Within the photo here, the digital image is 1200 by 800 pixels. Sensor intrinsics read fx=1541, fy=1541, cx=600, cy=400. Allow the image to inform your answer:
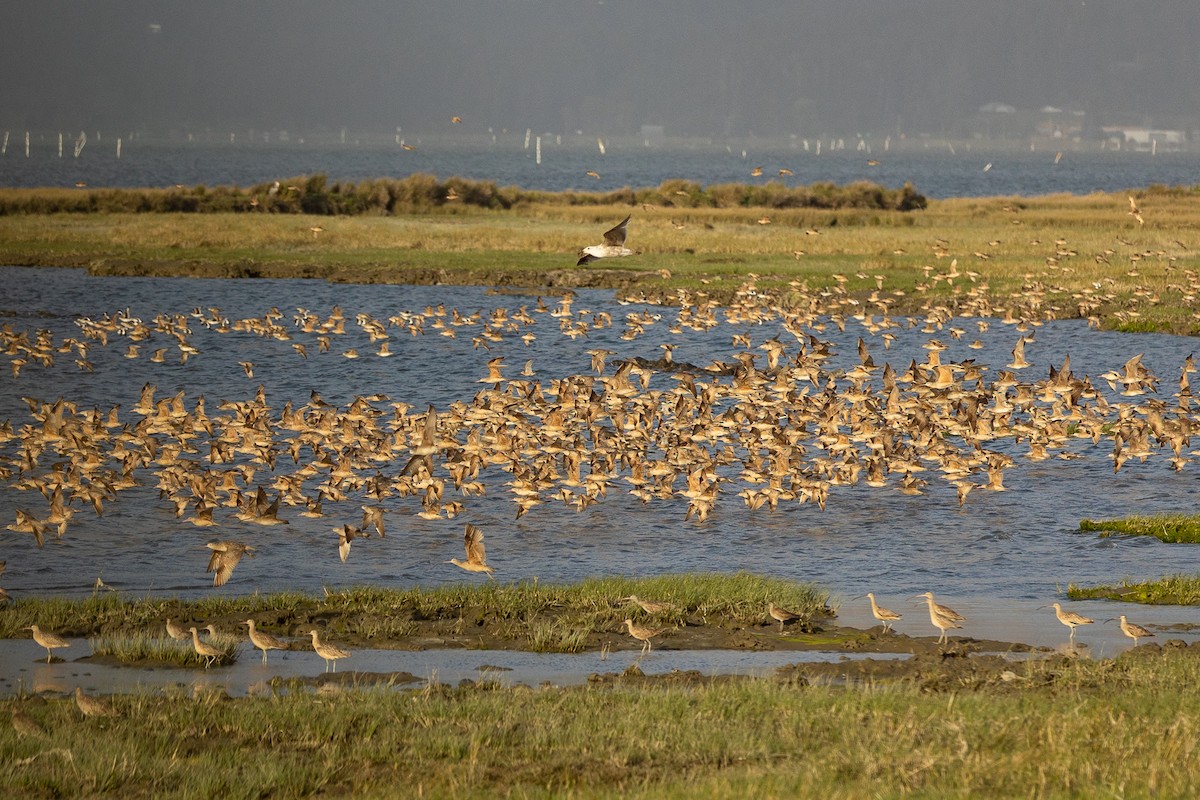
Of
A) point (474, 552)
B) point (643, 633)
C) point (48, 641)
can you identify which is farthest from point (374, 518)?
point (48, 641)

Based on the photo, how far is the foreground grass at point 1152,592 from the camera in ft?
51.7

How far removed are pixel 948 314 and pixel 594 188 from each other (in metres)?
117

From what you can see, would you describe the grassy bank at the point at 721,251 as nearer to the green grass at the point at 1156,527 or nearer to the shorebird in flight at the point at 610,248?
the green grass at the point at 1156,527

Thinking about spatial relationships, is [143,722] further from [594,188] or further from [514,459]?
[594,188]

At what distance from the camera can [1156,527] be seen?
763 inches

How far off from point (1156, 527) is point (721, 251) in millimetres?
35719

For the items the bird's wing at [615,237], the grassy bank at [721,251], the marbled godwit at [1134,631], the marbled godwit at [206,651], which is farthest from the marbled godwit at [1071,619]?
the grassy bank at [721,251]

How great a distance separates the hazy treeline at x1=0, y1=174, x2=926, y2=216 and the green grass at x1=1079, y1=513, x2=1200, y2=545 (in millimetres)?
51865

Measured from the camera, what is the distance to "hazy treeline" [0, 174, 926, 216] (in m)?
70.4

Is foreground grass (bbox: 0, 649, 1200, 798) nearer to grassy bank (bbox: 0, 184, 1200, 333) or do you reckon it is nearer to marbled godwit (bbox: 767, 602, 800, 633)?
marbled godwit (bbox: 767, 602, 800, 633)

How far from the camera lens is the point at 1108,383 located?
101 ft

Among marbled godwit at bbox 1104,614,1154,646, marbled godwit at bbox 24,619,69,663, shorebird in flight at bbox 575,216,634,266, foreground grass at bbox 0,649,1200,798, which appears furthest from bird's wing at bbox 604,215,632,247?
foreground grass at bbox 0,649,1200,798

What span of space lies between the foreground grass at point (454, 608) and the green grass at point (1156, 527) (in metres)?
5.52

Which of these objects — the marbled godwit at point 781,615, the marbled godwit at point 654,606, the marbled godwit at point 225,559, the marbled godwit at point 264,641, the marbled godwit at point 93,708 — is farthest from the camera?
the marbled godwit at point 225,559
